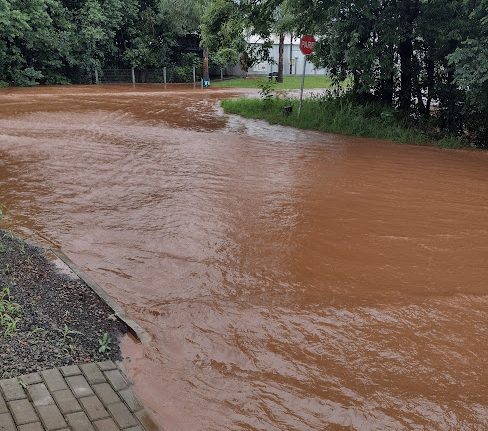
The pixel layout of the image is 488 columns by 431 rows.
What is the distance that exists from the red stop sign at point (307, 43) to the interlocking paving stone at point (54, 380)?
13.9m

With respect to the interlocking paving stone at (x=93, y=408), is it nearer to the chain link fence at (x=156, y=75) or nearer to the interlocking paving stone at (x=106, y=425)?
the interlocking paving stone at (x=106, y=425)

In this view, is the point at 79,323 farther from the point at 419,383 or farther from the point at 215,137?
the point at 215,137

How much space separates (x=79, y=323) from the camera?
4570 millimetres

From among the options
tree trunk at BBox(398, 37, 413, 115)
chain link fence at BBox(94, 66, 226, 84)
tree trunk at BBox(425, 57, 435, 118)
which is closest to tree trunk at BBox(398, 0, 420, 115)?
tree trunk at BBox(398, 37, 413, 115)

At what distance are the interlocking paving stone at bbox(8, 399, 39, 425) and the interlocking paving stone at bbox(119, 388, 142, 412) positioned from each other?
60 cm

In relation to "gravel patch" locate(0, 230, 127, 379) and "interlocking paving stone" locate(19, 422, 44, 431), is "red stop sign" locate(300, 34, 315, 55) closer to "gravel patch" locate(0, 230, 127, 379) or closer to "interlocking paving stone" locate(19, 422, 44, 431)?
"gravel patch" locate(0, 230, 127, 379)

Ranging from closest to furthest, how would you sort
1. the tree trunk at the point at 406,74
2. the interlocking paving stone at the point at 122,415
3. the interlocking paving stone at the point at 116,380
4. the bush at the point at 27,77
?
the interlocking paving stone at the point at 122,415 → the interlocking paving stone at the point at 116,380 → the tree trunk at the point at 406,74 → the bush at the point at 27,77

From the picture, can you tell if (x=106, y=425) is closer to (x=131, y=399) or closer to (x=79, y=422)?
(x=79, y=422)

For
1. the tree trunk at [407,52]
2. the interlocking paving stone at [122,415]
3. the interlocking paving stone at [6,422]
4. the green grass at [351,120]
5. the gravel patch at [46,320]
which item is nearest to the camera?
the interlocking paving stone at [6,422]

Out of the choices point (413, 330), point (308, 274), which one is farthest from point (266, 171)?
point (413, 330)

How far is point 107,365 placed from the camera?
408 centimetres

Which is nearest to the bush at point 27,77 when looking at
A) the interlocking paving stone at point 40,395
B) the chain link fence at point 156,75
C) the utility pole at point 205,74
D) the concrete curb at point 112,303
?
the chain link fence at point 156,75

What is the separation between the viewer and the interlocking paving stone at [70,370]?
3849mm

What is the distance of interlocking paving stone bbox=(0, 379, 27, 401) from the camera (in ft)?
11.5
